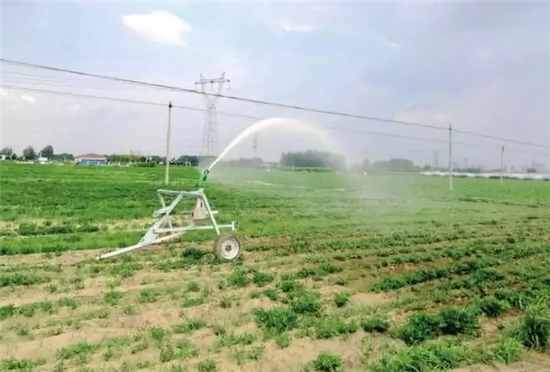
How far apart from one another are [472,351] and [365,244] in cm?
634

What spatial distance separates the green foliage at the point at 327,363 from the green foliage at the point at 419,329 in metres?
1.00

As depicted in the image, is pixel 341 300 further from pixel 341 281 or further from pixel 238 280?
pixel 238 280

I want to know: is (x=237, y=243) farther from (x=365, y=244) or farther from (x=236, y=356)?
(x=236, y=356)

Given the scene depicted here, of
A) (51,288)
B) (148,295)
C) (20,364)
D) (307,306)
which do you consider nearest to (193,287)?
(148,295)

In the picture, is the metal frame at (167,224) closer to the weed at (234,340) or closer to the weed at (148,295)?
the weed at (148,295)

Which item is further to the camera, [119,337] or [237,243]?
[237,243]

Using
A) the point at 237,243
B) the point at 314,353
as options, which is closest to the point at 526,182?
the point at 237,243

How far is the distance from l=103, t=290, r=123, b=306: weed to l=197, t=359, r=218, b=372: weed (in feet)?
7.52

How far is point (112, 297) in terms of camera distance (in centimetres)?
651

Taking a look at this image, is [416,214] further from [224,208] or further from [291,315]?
[291,315]

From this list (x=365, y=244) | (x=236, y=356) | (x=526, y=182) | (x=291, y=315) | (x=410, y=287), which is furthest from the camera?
(x=526, y=182)

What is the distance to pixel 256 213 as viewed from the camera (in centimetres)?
1861

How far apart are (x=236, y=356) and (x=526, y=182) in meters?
44.9

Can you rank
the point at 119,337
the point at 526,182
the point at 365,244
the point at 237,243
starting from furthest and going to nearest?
the point at 526,182
the point at 365,244
the point at 237,243
the point at 119,337
